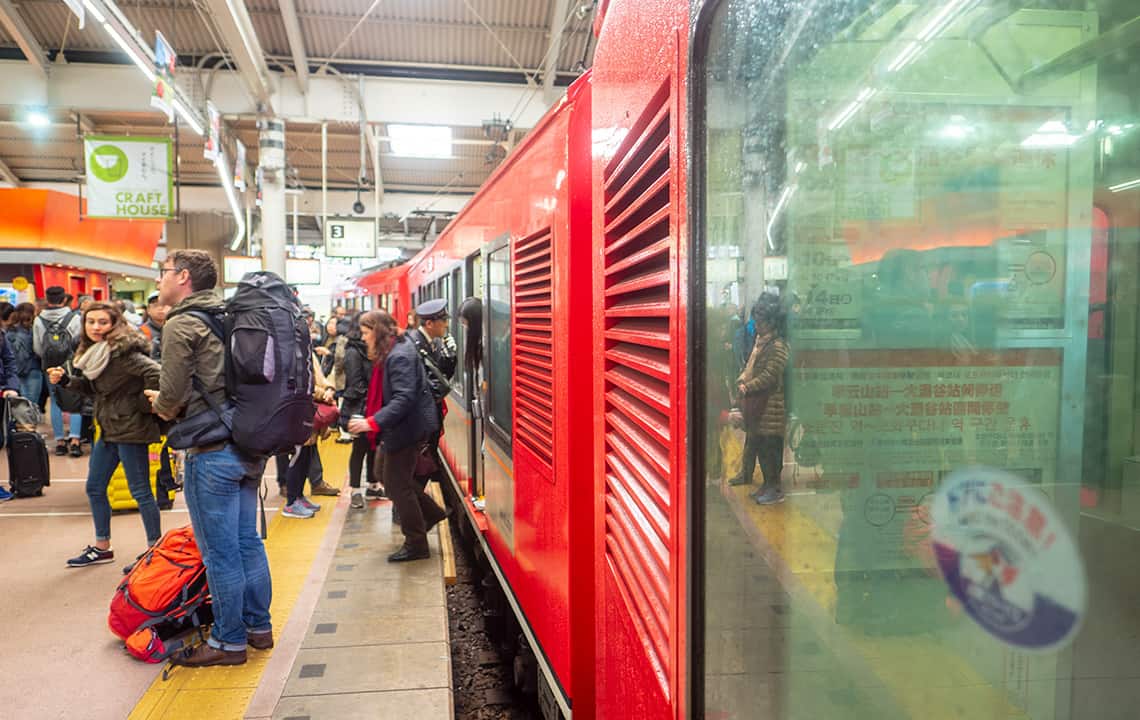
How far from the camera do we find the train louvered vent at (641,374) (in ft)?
4.50

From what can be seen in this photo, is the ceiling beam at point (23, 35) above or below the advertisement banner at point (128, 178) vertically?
above

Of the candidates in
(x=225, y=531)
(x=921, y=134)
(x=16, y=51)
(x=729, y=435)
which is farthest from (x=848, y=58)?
(x=16, y=51)

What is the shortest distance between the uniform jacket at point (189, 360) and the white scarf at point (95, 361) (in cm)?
140

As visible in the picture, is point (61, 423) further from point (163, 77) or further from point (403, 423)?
point (403, 423)

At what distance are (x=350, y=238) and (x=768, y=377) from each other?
1528 centimetres

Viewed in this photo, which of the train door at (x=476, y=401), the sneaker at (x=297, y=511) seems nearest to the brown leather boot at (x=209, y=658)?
the train door at (x=476, y=401)

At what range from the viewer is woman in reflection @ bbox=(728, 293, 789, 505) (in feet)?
3.16

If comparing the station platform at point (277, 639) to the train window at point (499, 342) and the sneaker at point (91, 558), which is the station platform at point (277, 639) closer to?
the sneaker at point (91, 558)

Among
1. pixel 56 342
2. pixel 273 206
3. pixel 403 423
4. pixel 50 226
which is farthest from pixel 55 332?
pixel 50 226

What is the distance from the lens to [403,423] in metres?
4.74

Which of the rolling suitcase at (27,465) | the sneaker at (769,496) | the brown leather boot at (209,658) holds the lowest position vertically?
the brown leather boot at (209,658)

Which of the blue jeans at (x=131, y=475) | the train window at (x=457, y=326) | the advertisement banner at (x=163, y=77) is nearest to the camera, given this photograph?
the blue jeans at (x=131, y=475)

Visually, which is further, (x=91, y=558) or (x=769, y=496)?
(x=91, y=558)

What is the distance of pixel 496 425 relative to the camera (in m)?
3.73
